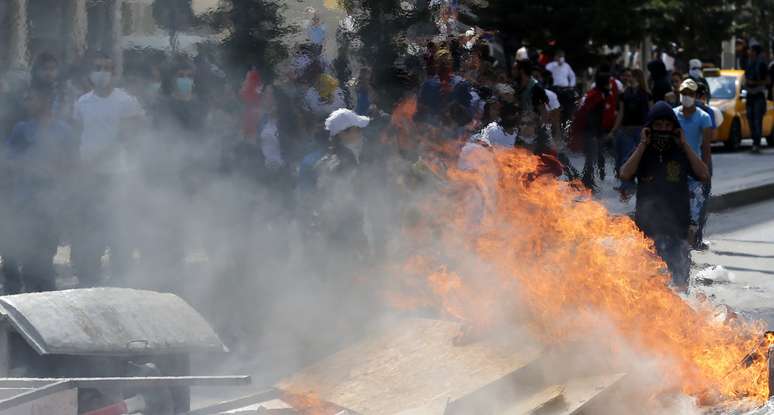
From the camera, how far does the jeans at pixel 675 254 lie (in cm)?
920

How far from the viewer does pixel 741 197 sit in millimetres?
16516

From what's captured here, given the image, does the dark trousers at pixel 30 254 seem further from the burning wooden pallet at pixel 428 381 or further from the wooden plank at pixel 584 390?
the wooden plank at pixel 584 390

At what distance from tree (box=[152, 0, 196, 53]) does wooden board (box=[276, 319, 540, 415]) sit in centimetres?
268

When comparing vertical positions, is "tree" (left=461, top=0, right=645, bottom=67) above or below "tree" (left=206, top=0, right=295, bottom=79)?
above

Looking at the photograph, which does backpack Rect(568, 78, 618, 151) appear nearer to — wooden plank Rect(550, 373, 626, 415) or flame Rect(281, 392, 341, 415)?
wooden plank Rect(550, 373, 626, 415)

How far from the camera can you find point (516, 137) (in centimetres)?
979

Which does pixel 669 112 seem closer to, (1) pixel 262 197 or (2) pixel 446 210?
(2) pixel 446 210

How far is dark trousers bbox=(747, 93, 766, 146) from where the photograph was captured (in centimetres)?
2231

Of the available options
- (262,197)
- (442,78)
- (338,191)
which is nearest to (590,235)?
(338,191)

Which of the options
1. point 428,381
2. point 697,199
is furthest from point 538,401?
point 697,199

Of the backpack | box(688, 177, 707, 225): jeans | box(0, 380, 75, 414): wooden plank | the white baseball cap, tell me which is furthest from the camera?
the backpack

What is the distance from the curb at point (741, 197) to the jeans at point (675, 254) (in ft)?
20.8

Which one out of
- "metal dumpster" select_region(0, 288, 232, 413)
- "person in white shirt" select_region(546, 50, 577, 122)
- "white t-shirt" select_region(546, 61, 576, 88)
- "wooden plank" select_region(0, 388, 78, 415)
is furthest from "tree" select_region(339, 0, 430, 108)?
"white t-shirt" select_region(546, 61, 576, 88)

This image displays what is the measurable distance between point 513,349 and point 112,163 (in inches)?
155
